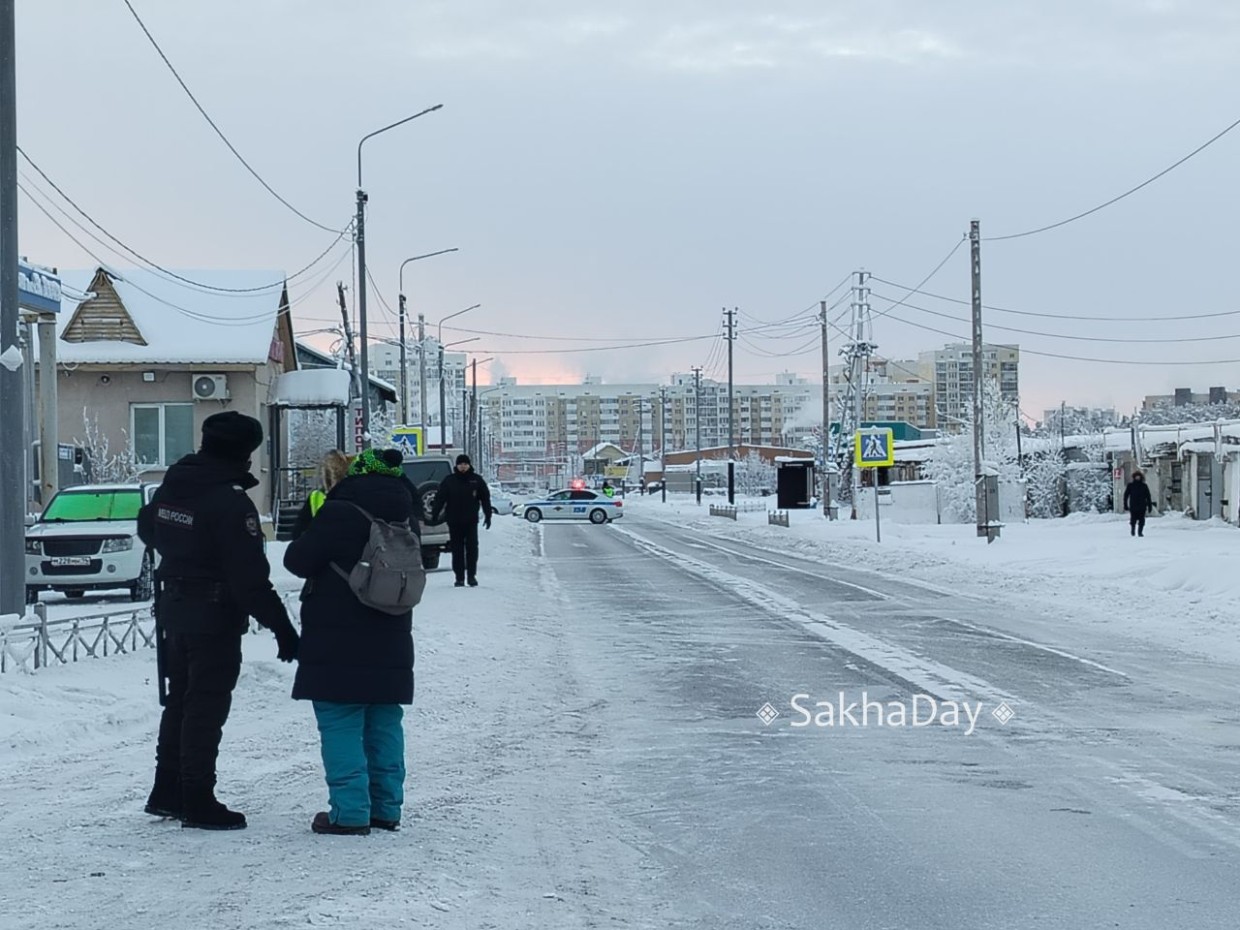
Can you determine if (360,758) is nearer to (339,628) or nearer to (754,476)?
(339,628)

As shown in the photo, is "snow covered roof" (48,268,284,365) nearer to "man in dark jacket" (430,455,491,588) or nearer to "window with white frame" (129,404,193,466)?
"window with white frame" (129,404,193,466)

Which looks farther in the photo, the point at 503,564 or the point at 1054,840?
the point at 503,564

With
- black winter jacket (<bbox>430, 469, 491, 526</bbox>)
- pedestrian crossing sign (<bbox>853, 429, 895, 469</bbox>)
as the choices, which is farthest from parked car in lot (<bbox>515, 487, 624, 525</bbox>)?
black winter jacket (<bbox>430, 469, 491, 526</bbox>)

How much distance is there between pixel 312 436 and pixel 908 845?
270 feet

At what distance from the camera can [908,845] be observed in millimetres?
6727

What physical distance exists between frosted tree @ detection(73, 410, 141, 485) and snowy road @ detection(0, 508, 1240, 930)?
2214 cm

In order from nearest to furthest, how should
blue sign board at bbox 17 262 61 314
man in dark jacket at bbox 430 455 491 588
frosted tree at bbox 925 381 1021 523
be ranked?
man in dark jacket at bbox 430 455 491 588 < blue sign board at bbox 17 262 61 314 < frosted tree at bbox 925 381 1021 523

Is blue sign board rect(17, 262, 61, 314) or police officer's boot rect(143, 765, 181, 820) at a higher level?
blue sign board rect(17, 262, 61, 314)

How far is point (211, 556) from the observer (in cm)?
664

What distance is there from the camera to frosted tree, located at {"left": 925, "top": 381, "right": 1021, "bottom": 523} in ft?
188

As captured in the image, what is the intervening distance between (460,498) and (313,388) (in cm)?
1946

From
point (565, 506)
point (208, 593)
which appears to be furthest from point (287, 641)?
point (565, 506)

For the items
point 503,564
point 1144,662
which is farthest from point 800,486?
point 1144,662

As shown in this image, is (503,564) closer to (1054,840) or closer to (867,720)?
(867,720)
